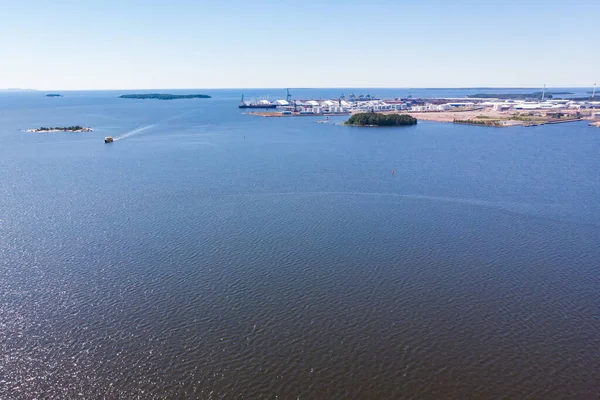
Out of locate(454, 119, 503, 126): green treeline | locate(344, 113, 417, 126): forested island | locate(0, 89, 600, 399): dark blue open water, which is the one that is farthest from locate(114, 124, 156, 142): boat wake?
locate(454, 119, 503, 126): green treeline

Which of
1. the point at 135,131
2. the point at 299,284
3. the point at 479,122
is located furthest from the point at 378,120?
the point at 299,284

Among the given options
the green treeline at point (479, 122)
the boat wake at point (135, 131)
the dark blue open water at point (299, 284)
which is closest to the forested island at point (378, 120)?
the green treeline at point (479, 122)

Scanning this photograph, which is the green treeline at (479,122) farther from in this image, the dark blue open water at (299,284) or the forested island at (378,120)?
the dark blue open water at (299,284)

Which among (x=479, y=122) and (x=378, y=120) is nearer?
(x=378, y=120)

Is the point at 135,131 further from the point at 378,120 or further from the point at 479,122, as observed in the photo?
the point at 479,122

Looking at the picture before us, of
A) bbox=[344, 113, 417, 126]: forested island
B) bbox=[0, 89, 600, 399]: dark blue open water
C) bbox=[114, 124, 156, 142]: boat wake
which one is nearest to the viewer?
bbox=[0, 89, 600, 399]: dark blue open water

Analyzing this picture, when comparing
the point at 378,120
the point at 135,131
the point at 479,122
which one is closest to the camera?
the point at 135,131

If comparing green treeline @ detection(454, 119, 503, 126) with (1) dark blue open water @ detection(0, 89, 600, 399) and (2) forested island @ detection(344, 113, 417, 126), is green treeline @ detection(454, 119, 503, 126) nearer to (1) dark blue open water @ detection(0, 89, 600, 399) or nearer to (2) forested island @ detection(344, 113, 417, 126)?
(2) forested island @ detection(344, 113, 417, 126)

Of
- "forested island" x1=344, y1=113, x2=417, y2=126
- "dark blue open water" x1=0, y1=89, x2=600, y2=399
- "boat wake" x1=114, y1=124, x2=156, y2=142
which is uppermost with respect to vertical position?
"forested island" x1=344, y1=113, x2=417, y2=126

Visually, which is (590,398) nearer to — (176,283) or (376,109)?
(176,283)
